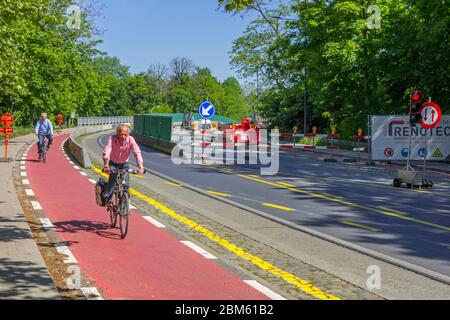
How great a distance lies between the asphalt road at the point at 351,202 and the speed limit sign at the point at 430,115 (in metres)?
1.99

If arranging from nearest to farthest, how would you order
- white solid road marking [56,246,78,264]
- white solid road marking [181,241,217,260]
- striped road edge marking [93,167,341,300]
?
striped road edge marking [93,167,341,300], white solid road marking [56,246,78,264], white solid road marking [181,241,217,260]

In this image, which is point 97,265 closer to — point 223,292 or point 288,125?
point 223,292

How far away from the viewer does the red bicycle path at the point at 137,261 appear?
21.4 ft

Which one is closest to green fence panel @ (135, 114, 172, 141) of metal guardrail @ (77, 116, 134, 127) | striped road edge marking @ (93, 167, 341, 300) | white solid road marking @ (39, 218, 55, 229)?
striped road edge marking @ (93, 167, 341, 300)

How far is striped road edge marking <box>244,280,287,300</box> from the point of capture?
642 centimetres

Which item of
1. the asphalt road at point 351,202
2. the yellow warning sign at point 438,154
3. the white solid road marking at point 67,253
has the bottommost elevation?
the asphalt road at point 351,202

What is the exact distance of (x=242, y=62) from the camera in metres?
64.0

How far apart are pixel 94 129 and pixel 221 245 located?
2648 inches

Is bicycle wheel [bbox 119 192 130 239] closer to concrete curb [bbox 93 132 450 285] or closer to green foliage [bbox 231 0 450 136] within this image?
concrete curb [bbox 93 132 450 285]

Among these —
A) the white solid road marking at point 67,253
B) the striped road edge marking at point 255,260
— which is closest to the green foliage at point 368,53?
the striped road edge marking at point 255,260

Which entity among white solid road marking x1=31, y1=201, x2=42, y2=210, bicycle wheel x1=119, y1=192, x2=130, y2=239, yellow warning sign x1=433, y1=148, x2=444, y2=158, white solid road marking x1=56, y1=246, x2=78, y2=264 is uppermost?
yellow warning sign x1=433, y1=148, x2=444, y2=158

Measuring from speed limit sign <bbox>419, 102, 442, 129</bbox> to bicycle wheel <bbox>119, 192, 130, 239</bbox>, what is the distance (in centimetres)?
1216

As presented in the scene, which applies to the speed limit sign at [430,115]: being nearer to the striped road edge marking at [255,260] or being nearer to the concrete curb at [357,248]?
the concrete curb at [357,248]
